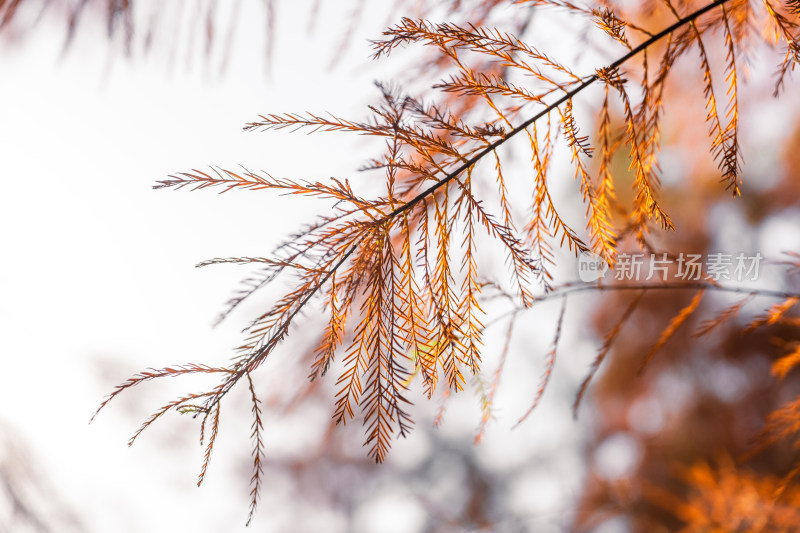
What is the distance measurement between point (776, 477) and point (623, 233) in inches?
74.0

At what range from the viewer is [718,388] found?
78.9 inches

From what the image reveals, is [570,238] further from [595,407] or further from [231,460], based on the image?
[595,407]

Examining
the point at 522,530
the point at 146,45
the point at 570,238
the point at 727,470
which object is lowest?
the point at 522,530

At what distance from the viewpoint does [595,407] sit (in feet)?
7.34

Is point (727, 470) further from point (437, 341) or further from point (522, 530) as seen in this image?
point (437, 341)

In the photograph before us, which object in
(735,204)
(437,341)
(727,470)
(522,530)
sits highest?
(735,204)

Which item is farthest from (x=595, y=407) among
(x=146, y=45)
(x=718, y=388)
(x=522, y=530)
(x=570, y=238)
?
(x=146, y=45)

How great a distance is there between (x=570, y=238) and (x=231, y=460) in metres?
1.94

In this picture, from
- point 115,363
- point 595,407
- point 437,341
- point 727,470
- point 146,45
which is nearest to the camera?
point 437,341

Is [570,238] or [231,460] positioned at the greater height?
[570,238]

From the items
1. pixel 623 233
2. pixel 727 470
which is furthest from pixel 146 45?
pixel 727 470

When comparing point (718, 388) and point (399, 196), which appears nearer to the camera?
point (399, 196)

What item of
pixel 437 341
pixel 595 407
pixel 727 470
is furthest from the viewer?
pixel 595 407

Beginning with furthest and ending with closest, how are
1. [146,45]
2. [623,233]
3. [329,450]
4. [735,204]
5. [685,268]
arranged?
[329,450]
[735,204]
[685,268]
[146,45]
[623,233]
